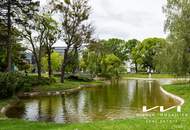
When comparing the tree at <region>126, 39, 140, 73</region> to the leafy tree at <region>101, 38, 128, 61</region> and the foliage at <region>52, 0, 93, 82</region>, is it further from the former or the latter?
the foliage at <region>52, 0, 93, 82</region>

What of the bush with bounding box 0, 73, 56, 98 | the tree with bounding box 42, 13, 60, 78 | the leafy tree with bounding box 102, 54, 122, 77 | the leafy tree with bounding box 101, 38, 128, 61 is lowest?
the bush with bounding box 0, 73, 56, 98

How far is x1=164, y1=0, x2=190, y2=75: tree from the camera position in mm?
32438

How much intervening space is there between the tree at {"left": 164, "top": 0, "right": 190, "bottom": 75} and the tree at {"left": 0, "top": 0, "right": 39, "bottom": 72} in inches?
550

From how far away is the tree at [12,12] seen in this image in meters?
35.0

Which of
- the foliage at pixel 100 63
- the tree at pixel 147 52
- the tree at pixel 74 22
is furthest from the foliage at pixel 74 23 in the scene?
the tree at pixel 147 52

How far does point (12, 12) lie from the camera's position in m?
35.7

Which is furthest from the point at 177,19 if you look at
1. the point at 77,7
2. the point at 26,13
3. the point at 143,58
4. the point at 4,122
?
the point at 143,58

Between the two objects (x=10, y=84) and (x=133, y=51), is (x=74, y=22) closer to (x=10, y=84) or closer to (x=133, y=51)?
(x=10, y=84)

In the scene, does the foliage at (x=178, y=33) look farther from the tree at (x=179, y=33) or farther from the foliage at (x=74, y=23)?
the foliage at (x=74, y=23)

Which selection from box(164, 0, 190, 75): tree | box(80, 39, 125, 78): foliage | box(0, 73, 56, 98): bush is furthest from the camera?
box(80, 39, 125, 78): foliage

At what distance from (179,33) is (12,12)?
16.3m

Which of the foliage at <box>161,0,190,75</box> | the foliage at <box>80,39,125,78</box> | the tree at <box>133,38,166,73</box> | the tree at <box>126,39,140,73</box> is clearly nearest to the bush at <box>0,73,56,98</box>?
the foliage at <box>161,0,190,75</box>

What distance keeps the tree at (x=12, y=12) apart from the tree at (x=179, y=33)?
45.9ft

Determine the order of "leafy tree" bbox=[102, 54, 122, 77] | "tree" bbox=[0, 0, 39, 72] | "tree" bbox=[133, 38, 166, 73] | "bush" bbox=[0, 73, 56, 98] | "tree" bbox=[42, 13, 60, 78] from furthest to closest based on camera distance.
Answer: "tree" bbox=[133, 38, 166, 73] < "leafy tree" bbox=[102, 54, 122, 77] < "tree" bbox=[42, 13, 60, 78] < "tree" bbox=[0, 0, 39, 72] < "bush" bbox=[0, 73, 56, 98]
